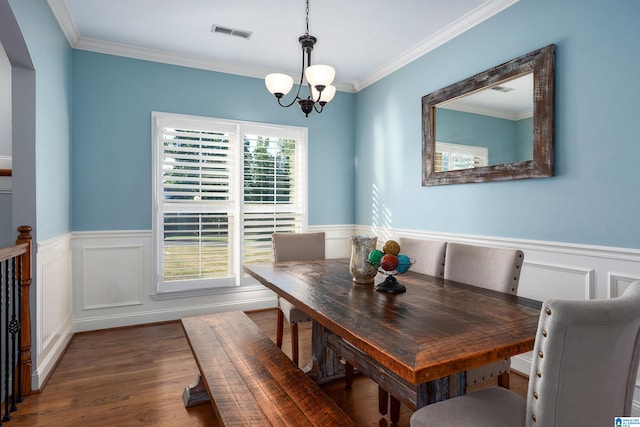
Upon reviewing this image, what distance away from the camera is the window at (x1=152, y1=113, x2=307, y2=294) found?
3.80 m

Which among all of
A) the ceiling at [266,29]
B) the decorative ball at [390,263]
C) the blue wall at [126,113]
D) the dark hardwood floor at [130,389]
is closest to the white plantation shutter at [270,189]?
the blue wall at [126,113]

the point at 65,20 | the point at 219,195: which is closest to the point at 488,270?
the point at 219,195

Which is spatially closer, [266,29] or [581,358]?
[581,358]

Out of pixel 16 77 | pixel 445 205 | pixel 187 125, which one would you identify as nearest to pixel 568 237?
pixel 445 205

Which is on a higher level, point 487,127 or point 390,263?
point 487,127

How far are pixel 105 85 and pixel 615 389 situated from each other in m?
4.30

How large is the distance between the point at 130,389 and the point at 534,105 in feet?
11.1

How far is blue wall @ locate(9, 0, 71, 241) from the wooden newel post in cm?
13

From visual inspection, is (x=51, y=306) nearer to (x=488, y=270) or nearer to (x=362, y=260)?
(x=362, y=260)

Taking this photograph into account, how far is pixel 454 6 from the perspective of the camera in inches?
114

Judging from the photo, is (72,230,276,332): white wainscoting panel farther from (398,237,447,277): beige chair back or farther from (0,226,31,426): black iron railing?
(398,237,447,277): beige chair back

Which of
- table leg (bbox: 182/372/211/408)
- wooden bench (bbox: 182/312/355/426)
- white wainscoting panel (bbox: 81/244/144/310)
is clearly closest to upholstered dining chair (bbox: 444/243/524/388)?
wooden bench (bbox: 182/312/355/426)

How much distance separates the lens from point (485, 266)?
2.13 metres

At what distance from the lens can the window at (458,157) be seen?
3002 millimetres
